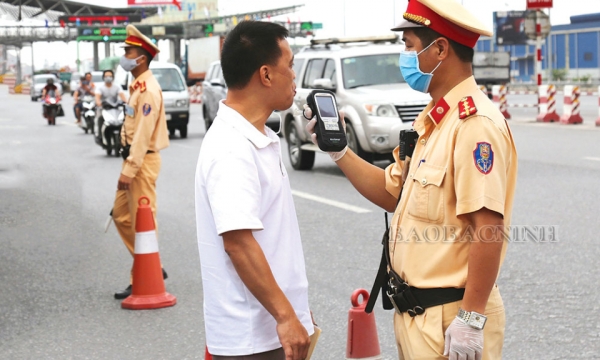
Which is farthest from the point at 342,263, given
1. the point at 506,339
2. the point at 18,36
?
the point at 18,36

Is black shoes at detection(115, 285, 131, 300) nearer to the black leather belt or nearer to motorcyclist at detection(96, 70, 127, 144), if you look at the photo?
the black leather belt

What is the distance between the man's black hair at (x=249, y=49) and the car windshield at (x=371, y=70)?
39.1ft

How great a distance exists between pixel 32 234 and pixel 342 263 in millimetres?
3933

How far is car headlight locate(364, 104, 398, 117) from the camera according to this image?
14086mm

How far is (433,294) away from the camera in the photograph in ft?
10.1

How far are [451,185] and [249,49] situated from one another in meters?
0.78

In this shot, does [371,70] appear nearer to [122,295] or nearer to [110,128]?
[110,128]

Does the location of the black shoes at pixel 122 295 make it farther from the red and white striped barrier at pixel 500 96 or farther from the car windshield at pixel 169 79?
the red and white striped barrier at pixel 500 96

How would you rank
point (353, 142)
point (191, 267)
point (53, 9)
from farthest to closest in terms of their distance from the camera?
point (53, 9)
point (353, 142)
point (191, 267)

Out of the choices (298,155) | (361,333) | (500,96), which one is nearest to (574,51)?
(500,96)

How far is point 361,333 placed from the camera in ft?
13.9

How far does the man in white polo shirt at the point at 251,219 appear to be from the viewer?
290 cm

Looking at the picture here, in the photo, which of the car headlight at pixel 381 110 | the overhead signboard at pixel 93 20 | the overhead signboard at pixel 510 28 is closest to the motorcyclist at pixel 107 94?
the car headlight at pixel 381 110

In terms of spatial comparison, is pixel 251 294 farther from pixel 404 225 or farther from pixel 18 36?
pixel 18 36
